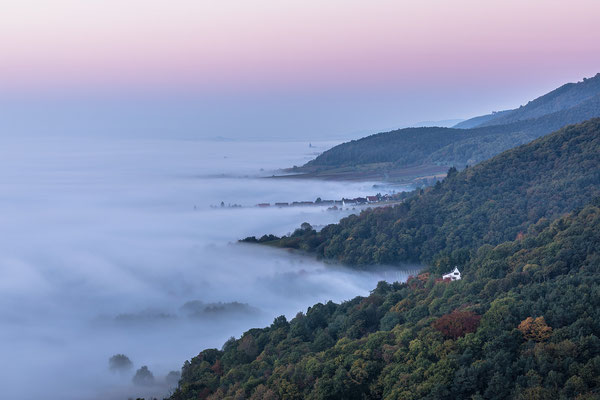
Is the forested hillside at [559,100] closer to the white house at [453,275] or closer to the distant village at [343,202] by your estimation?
the distant village at [343,202]

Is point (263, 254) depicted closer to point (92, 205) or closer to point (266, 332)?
point (266, 332)

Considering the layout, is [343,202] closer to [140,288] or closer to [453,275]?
[140,288]

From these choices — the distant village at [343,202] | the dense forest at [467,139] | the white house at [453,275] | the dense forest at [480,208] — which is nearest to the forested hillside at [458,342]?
the white house at [453,275]

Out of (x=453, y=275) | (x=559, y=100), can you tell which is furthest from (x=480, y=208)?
(x=559, y=100)

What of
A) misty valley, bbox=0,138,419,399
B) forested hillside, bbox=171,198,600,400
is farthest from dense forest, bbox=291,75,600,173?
forested hillside, bbox=171,198,600,400

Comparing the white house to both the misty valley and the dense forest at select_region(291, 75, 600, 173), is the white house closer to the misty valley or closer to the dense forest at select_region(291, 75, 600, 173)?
the misty valley

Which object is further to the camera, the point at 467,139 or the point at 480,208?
the point at 467,139

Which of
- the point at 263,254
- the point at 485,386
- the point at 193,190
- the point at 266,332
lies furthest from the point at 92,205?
the point at 485,386

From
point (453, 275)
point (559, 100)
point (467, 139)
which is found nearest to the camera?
point (453, 275)
